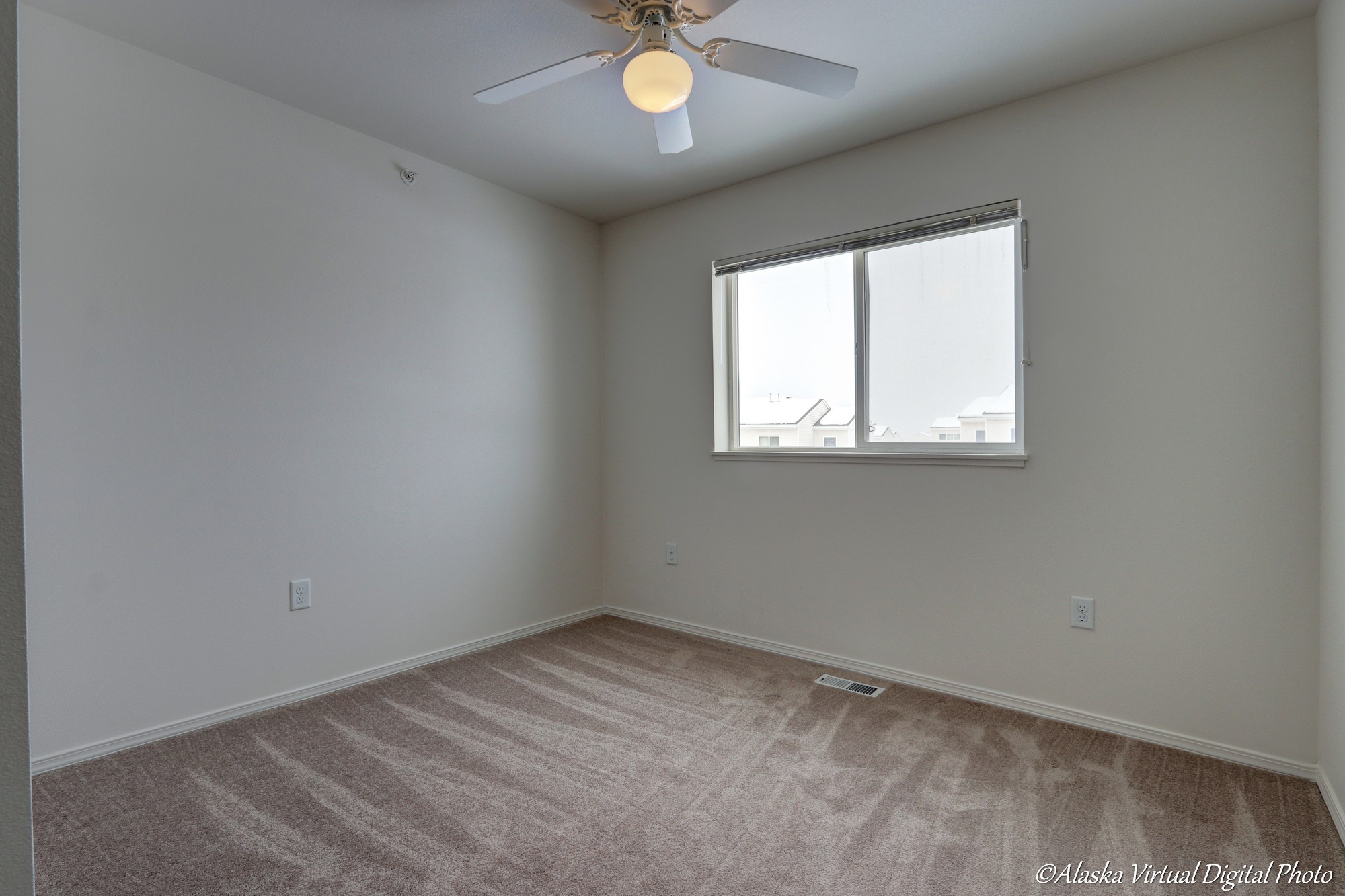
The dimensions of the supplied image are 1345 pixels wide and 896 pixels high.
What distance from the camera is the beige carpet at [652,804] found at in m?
1.62

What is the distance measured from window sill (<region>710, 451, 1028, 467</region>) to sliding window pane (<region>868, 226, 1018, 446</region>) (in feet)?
0.34

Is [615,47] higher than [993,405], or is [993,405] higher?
[615,47]

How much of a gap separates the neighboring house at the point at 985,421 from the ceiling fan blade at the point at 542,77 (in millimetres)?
1937

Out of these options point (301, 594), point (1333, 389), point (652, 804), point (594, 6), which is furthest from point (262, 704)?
point (1333, 389)

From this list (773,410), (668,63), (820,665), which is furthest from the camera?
(773,410)

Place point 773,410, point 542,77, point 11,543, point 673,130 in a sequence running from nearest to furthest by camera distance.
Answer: point 11,543 < point 542,77 < point 673,130 < point 773,410

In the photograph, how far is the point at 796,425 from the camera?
10.9 ft

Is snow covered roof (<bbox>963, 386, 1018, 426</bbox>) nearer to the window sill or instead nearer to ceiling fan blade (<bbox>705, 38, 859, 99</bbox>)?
the window sill

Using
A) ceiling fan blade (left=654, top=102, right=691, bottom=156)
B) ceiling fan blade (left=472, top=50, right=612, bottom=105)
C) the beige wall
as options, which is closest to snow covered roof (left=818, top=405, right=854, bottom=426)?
ceiling fan blade (left=654, top=102, right=691, bottom=156)

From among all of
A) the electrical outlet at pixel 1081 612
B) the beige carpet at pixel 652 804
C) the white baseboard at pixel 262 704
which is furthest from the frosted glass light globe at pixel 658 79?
the white baseboard at pixel 262 704

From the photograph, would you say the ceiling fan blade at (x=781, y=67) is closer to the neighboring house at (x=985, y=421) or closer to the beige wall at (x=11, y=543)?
the neighboring house at (x=985, y=421)

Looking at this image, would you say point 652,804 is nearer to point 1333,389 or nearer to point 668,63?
point 668,63

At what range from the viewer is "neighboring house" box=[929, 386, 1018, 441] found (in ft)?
8.73

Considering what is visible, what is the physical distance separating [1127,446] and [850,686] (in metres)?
1.44
